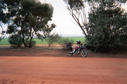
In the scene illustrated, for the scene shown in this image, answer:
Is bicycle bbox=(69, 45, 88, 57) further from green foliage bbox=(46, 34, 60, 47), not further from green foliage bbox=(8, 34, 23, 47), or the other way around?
green foliage bbox=(8, 34, 23, 47)

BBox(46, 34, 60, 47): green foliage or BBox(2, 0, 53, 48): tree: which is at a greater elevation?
BBox(2, 0, 53, 48): tree

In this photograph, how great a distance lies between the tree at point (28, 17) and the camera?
19.3 meters

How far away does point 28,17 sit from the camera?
19922 millimetres

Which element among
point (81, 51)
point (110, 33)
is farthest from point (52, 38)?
point (110, 33)

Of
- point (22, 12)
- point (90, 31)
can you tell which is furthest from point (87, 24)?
point (22, 12)

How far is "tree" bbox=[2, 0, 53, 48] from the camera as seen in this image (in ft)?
63.3

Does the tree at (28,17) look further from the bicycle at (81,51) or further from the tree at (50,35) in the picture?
the bicycle at (81,51)

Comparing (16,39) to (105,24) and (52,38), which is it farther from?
(105,24)

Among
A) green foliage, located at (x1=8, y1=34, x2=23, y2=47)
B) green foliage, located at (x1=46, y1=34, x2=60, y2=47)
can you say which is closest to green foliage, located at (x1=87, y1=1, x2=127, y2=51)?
green foliage, located at (x1=46, y1=34, x2=60, y2=47)

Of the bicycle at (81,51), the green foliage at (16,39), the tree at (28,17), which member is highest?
the tree at (28,17)

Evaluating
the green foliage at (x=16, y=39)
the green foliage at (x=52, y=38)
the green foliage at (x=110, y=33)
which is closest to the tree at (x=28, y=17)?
the green foliage at (x=16, y=39)

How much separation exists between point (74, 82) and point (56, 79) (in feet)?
2.63

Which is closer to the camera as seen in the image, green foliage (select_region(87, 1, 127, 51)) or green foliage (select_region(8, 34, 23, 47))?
green foliage (select_region(87, 1, 127, 51))

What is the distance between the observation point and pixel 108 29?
1513cm
